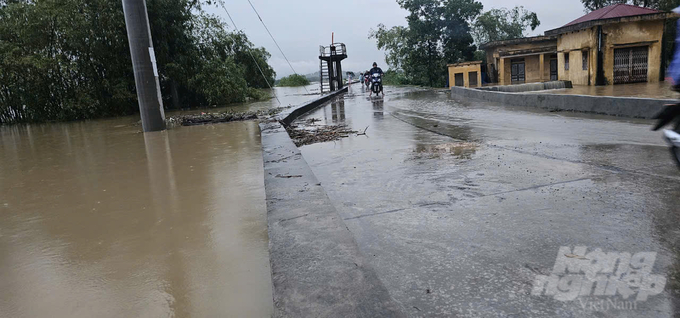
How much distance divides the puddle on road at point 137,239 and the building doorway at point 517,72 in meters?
31.7

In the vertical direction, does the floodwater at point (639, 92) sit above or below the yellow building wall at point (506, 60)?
below

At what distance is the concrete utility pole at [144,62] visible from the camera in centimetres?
1159

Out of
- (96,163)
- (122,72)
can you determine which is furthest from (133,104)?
(96,163)

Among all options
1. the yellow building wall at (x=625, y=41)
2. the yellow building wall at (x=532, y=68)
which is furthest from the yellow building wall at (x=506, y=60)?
the yellow building wall at (x=625, y=41)

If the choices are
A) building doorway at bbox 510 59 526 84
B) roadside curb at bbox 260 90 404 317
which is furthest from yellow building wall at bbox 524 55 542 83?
roadside curb at bbox 260 90 404 317

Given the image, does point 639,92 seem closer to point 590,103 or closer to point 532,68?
point 590,103

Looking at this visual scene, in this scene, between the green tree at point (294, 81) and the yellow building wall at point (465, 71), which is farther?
the green tree at point (294, 81)

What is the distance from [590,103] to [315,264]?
10.7 metres

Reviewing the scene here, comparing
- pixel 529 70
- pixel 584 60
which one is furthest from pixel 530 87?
pixel 529 70

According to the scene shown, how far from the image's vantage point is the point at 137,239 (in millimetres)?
3670

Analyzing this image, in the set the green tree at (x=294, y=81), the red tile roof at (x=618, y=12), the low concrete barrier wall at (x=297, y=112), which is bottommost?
the low concrete barrier wall at (x=297, y=112)

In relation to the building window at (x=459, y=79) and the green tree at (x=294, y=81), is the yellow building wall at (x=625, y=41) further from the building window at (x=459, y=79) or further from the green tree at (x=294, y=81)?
the green tree at (x=294, y=81)

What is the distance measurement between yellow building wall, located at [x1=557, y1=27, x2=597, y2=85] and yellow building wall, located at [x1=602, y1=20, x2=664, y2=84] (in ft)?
2.04

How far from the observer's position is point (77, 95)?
1970 centimetres
